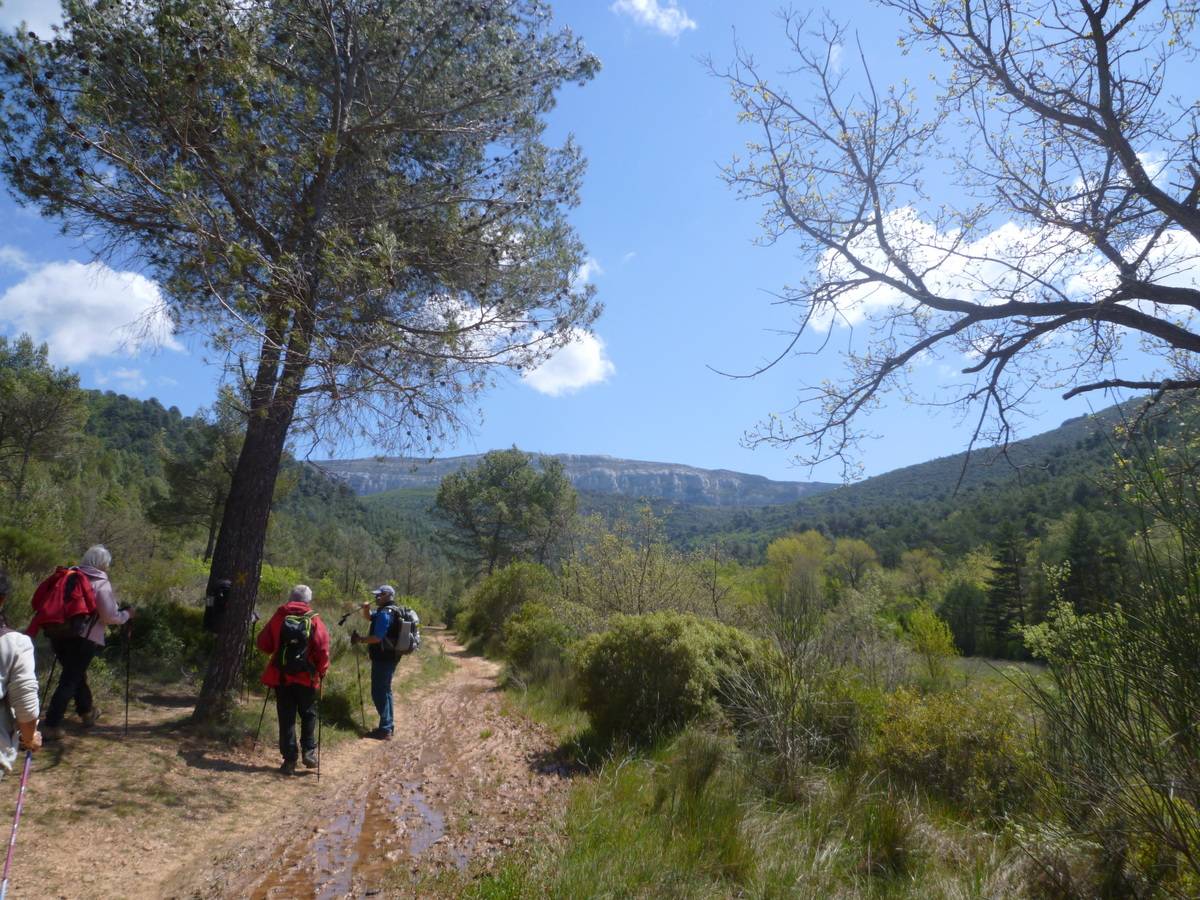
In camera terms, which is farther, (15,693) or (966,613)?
(966,613)

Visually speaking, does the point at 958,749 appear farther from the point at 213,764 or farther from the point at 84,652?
the point at 84,652

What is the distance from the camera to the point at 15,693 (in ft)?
11.5

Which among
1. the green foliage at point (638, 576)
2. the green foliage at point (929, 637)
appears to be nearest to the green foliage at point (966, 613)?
the green foliage at point (929, 637)

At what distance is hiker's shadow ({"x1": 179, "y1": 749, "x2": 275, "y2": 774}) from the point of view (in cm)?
617

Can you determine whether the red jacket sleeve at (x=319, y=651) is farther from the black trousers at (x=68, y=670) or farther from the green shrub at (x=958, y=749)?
the green shrub at (x=958, y=749)

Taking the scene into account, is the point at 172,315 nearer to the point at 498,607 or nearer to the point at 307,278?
the point at 307,278

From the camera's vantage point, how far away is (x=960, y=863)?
449 centimetres

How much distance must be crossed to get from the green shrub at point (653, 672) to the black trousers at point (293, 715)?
122 inches

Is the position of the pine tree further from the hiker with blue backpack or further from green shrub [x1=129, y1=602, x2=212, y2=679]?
green shrub [x1=129, y1=602, x2=212, y2=679]

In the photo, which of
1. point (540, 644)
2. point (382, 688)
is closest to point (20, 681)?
point (382, 688)

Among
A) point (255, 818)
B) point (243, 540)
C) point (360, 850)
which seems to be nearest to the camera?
point (360, 850)

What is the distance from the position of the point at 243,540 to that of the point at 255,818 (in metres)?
3.14

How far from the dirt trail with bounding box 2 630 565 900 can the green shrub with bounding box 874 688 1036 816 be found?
11.1ft

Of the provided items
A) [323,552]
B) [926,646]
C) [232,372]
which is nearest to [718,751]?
[232,372]
